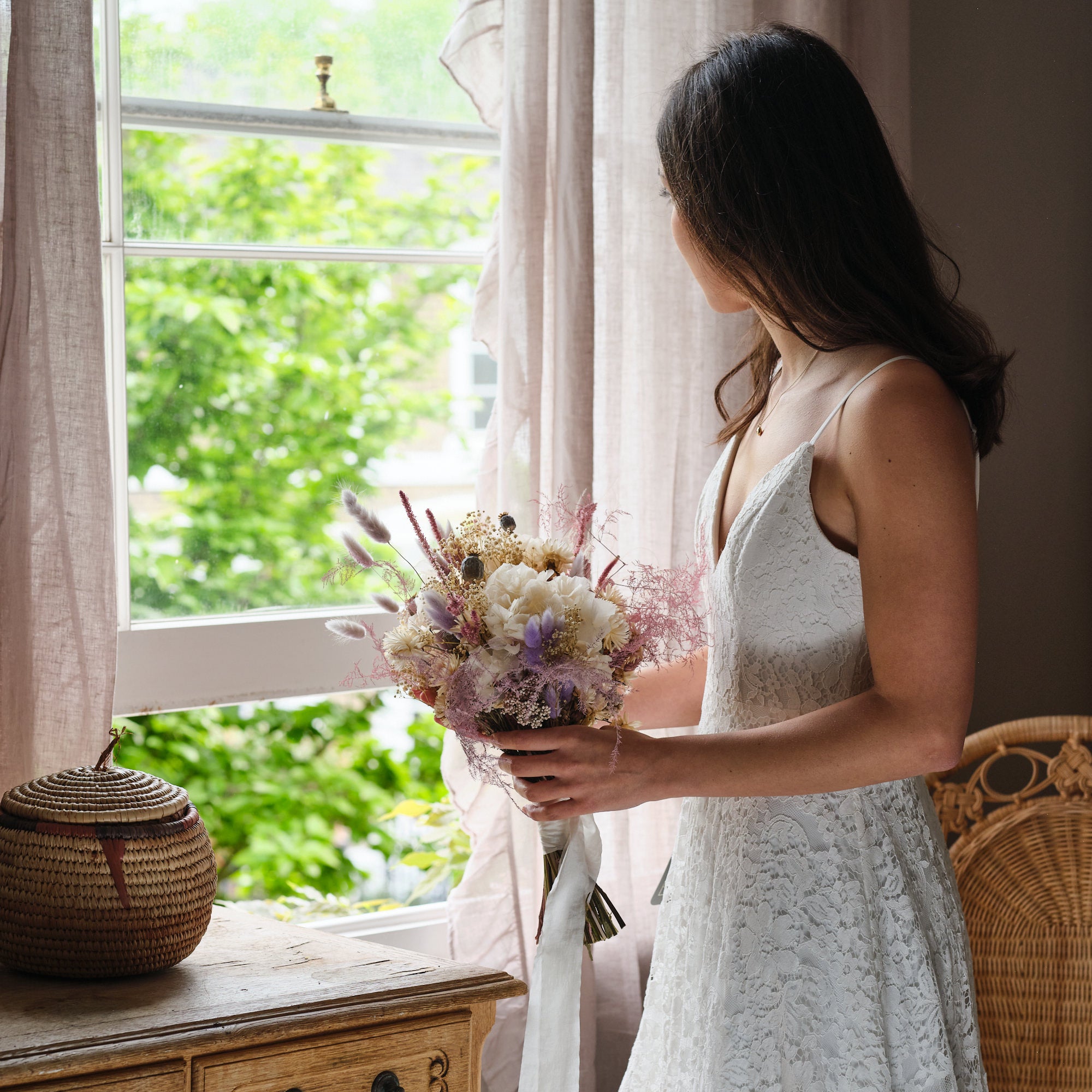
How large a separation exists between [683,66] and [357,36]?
547mm

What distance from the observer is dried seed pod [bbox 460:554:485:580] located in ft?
3.51

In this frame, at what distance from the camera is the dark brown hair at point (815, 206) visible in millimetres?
1163

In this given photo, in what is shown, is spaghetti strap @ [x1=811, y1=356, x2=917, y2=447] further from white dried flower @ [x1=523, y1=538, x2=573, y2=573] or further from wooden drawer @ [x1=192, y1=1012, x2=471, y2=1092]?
wooden drawer @ [x1=192, y1=1012, x2=471, y2=1092]

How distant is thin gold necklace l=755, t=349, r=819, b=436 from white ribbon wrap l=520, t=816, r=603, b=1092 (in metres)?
0.50

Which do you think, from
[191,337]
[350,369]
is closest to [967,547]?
[191,337]

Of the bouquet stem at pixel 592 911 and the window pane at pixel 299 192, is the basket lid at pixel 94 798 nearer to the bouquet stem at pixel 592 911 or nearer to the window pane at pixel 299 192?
the bouquet stem at pixel 592 911

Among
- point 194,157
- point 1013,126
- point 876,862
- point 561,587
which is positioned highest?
point 1013,126

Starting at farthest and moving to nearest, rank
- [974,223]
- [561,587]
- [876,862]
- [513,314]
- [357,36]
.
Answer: [974,223] → [357,36] → [513,314] → [876,862] → [561,587]

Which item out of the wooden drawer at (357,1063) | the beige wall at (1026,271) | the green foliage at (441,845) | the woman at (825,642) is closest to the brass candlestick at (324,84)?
the woman at (825,642)

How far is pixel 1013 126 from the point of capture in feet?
7.38

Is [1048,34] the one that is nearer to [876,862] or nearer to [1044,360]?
[1044,360]

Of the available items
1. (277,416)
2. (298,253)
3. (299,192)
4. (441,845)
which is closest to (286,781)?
(277,416)

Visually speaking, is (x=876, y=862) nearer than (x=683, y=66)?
Yes

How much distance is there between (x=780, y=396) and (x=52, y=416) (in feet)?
2.93
